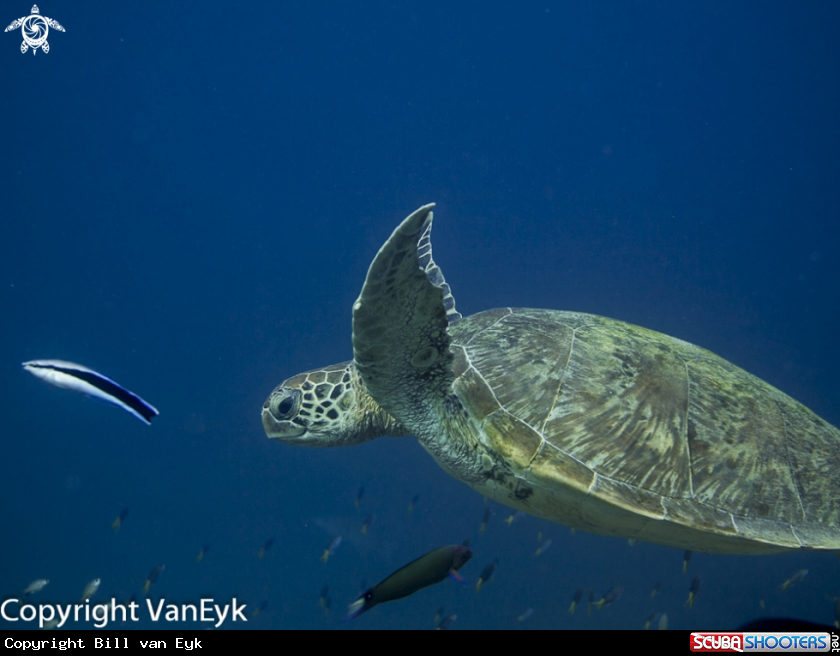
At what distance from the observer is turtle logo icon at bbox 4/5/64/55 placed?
2420cm

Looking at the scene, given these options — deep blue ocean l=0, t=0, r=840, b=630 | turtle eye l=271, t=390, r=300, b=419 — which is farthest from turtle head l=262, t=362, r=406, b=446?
deep blue ocean l=0, t=0, r=840, b=630

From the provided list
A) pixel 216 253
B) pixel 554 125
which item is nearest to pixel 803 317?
pixel 554 125

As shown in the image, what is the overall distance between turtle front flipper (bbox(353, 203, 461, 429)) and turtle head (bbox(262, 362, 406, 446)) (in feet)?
2.04

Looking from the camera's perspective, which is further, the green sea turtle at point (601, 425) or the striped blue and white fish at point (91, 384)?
the green sea turtle at point (601, 425)

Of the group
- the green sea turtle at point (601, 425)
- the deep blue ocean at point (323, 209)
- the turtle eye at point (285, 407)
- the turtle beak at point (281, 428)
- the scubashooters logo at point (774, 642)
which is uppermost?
the deep blue ocean at point (323, 209)

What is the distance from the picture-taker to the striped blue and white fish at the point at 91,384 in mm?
1654

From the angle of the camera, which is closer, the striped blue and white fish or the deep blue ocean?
the striped blue and white fish

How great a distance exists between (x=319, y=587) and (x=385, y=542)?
95.3 inches

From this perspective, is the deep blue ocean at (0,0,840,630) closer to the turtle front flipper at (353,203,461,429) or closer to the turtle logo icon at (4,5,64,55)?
the turtle logo icon at (4,5,64,55)

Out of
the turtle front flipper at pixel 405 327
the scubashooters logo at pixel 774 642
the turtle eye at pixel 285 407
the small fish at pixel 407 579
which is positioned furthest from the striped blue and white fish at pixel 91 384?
the scubashooters logo at pixel 774 642

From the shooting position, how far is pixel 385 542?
14141 mm

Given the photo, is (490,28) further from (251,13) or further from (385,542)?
(385,542)

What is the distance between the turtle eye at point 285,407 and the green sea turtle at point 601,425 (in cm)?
88

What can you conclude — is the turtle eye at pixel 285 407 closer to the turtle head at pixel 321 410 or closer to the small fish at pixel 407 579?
the turtle head at pixel 321 410
